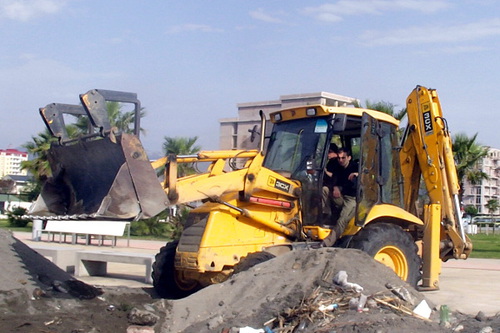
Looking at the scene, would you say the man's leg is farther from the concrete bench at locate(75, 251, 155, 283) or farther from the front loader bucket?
the concrete bench at locate(75, 251, 155, 283)

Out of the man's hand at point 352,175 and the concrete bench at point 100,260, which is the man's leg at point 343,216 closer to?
the man's hand at point 352,175

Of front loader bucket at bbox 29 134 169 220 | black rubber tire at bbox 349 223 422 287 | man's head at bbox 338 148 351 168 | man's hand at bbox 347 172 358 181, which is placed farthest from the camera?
man's head at bbox 338 148 351 168

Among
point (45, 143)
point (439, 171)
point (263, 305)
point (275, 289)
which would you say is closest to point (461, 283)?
Result: point (439, 171)

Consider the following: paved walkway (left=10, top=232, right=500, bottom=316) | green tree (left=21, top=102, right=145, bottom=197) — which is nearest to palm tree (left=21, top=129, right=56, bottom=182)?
green tree (left=21, top=102, right=145, bottom=197)

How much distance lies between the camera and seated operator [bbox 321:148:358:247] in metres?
9.34

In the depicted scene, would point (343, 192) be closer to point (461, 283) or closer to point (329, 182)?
point (329, 182)

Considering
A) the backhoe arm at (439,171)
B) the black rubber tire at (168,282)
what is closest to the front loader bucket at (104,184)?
the black rubber tire at (168,282)

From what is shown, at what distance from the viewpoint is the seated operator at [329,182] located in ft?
31.1

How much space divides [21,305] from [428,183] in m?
6.20

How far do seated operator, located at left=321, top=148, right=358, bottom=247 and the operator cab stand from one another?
173 millimetres

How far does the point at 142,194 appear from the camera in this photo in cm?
749

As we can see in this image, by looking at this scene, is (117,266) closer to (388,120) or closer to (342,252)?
(388,120)

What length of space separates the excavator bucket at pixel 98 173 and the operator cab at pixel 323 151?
2441 mm

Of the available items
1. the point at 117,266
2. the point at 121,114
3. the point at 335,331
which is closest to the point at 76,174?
the point at 335,331
